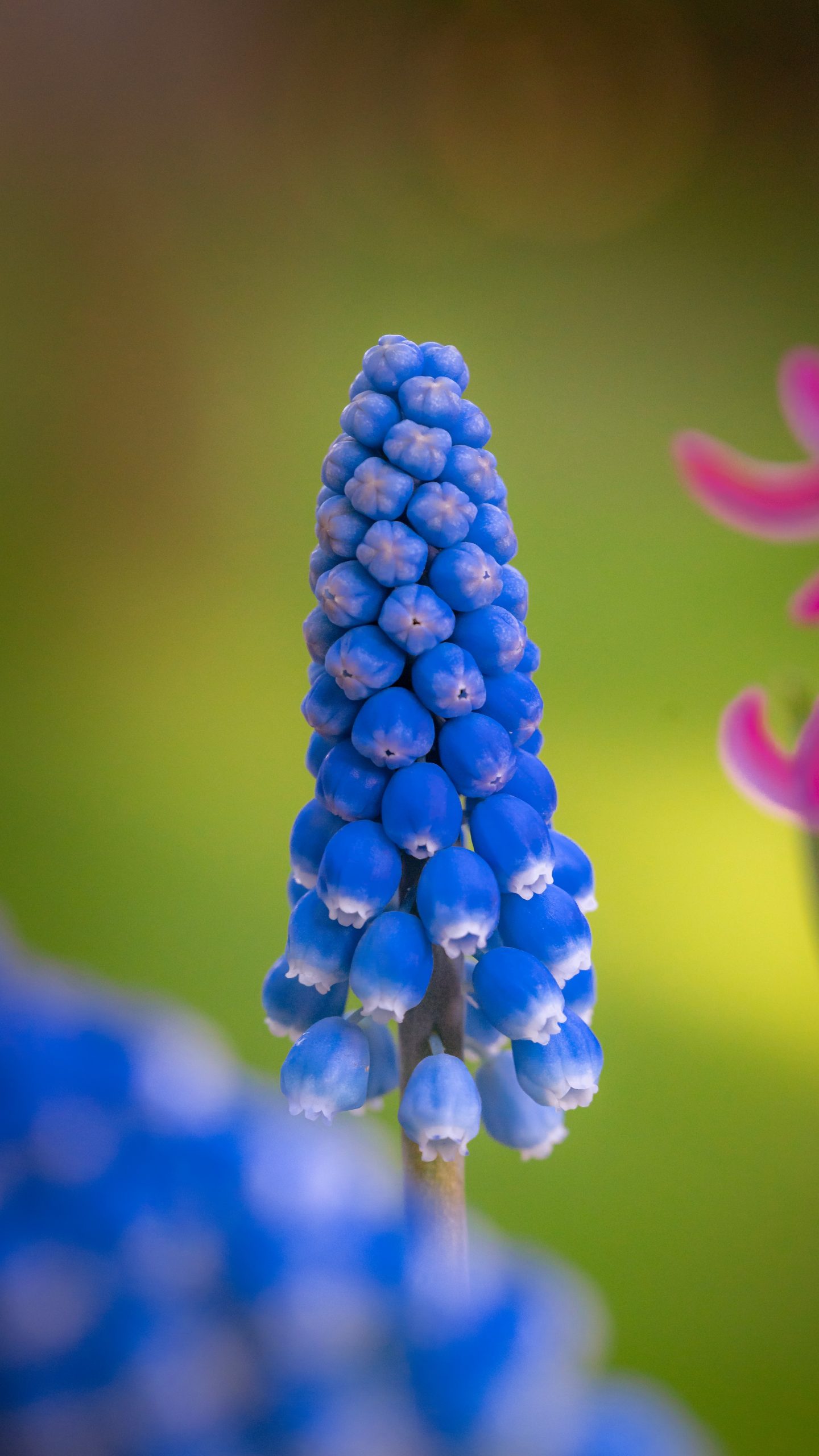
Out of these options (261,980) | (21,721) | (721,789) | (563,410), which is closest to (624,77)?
(563,410)

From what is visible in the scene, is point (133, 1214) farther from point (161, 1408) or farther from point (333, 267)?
point (333, 267)

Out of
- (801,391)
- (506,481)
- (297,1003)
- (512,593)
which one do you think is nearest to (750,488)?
(801,391)

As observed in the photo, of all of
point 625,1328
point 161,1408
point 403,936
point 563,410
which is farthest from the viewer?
point 563,410

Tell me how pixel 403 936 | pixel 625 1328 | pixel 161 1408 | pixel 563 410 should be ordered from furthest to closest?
pixel 563 410 → pixel 625 1328 → pixel 403 936 → pixel 161 1408

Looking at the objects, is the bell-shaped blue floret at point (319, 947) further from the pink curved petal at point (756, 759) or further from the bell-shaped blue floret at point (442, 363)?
the pink curved petal at point (756, 759)

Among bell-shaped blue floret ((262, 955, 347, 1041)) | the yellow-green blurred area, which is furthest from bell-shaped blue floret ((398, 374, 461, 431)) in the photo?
the yellow-green blurred area

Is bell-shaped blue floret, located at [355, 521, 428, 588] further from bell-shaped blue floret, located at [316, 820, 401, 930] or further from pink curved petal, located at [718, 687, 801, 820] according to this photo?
pink curved petal, located at [718, 687, 801, 820]
